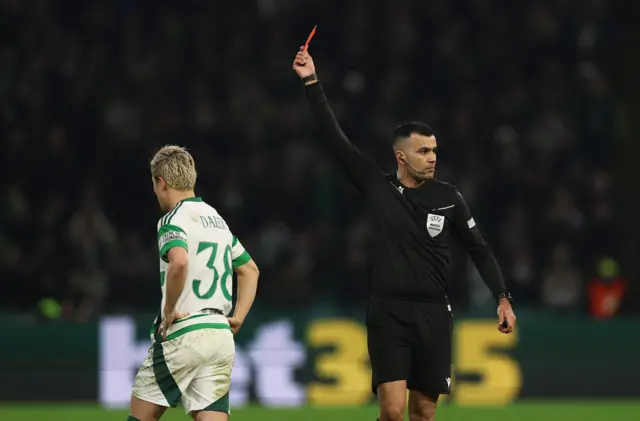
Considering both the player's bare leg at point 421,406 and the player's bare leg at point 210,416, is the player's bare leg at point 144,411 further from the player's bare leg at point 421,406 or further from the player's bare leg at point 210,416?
the player's bare leg at point 421,406

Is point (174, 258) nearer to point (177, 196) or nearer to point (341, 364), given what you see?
point (177, 196)

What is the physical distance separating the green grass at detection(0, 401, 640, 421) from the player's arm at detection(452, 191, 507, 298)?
191 inches

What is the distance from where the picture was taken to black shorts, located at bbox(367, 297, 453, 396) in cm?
818

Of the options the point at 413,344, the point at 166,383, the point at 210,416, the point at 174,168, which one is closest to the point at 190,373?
the point at 166,383

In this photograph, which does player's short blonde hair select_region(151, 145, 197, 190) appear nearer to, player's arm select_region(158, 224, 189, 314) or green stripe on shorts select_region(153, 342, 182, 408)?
player's arm select_region(158, 224, 189, 314)

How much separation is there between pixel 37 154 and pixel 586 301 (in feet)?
22.2

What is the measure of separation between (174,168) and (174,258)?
20.1 inches

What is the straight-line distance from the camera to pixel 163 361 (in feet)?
23.1

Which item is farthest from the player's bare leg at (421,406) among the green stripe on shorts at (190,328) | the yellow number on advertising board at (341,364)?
the yellow number on advertising board at (341,364)

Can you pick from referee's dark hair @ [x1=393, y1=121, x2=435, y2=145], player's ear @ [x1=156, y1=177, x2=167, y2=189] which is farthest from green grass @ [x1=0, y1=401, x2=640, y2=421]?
player's ear @ [x1=156, y1=177, x2=167, y2=189]

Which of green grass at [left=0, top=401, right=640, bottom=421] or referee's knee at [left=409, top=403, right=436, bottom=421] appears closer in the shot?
referee's knee at [left=409, top=403, right=436, bottom=421]

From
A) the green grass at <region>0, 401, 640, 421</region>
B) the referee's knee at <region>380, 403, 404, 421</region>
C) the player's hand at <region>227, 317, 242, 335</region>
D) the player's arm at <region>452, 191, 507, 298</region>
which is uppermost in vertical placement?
the player's arm at <region>452, 191, 507, 298</region>

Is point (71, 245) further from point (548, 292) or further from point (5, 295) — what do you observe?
point (548, 292)

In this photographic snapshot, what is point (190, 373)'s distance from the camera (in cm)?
704
